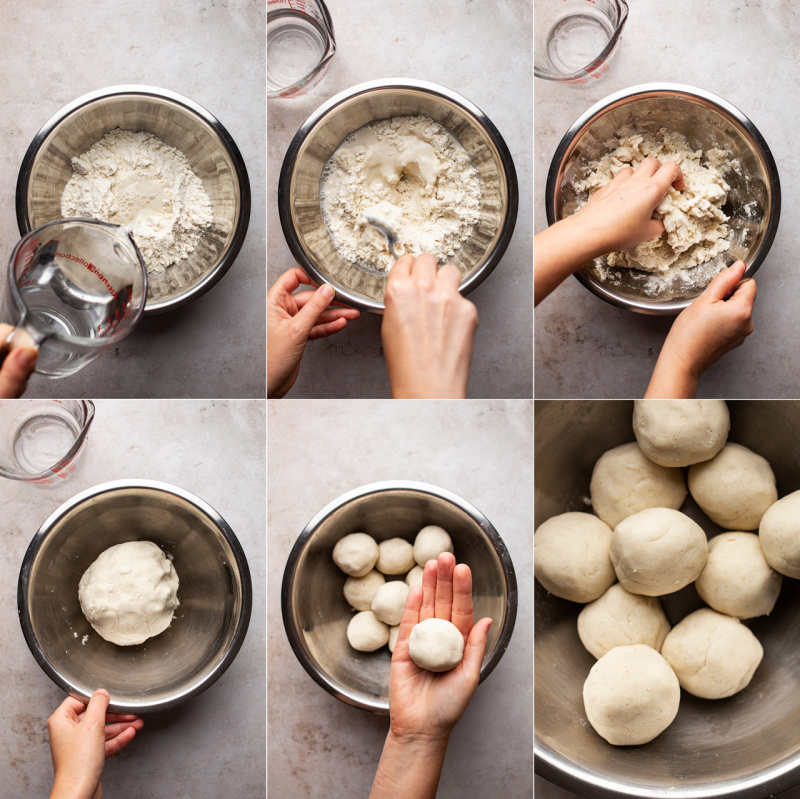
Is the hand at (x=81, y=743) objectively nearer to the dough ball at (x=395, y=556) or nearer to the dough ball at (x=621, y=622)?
the dough ball at (x=395, y=556)

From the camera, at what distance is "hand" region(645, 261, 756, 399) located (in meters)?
0.77

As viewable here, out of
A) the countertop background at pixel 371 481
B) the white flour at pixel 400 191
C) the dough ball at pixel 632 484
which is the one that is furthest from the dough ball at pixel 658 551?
the white flour at pixel 400 191

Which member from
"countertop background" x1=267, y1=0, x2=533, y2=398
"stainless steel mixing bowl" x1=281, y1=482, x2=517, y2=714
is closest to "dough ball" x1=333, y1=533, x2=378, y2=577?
"stainless steel mixing bowl" x1=281, y1=482, x2=517, y2=714

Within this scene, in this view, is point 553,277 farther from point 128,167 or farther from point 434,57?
point 128,167

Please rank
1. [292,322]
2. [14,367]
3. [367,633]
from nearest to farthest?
[14,367]
[292,322]
[367,633]

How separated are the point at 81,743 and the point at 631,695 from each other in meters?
0.82

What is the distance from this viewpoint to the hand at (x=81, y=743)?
0.81 metres

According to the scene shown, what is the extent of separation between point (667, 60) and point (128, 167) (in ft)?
2.65

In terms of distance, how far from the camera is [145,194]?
77 centimetres

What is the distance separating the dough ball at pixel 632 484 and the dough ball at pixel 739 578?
95 mm

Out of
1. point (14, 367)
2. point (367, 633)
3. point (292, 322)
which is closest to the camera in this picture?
point (14, 367)

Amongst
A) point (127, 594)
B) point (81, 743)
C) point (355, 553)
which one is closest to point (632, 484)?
point (355, 553)

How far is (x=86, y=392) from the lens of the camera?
0.81m

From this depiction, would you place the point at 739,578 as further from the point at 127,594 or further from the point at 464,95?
the point at 127,594
